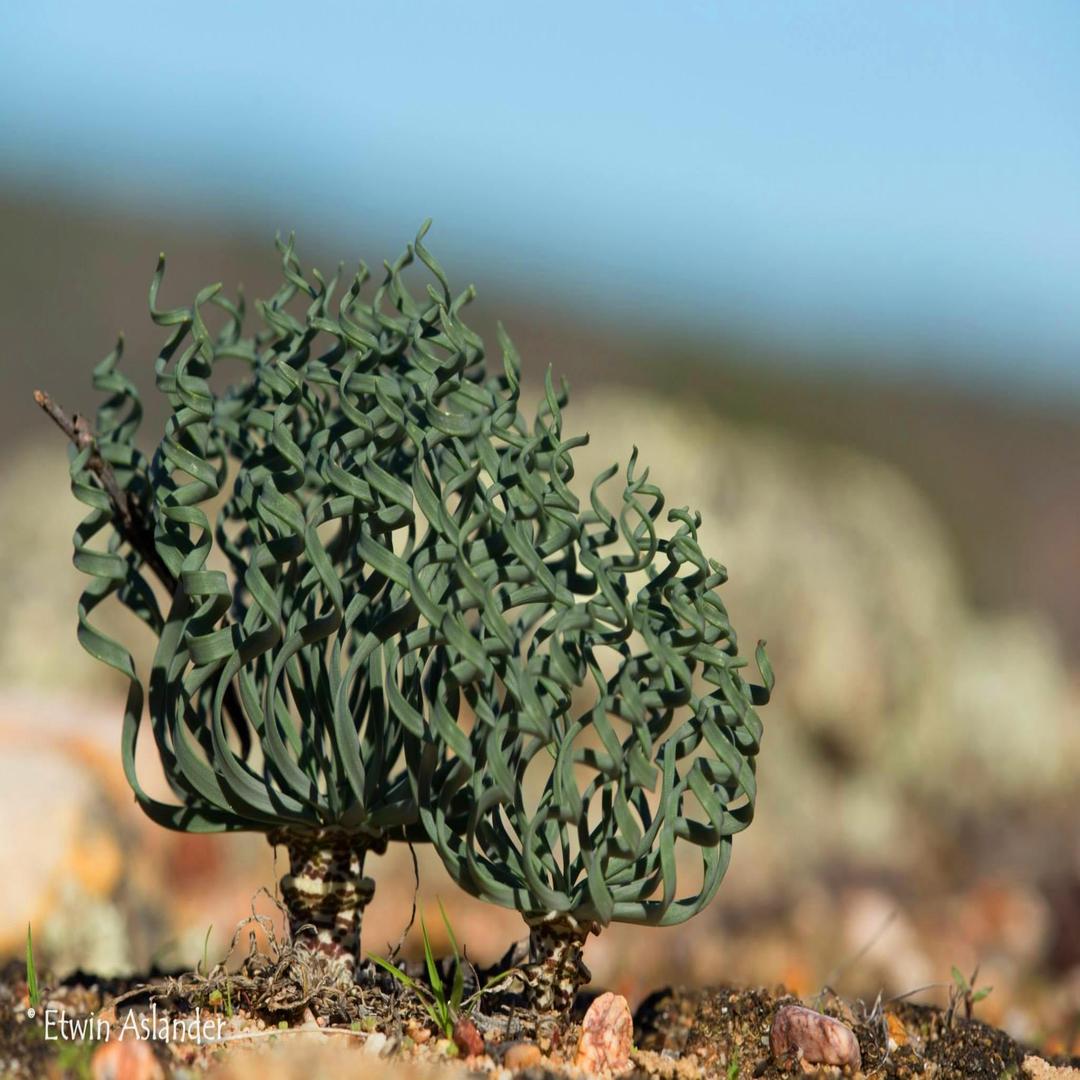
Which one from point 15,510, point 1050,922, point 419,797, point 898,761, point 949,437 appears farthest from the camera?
point 949,437

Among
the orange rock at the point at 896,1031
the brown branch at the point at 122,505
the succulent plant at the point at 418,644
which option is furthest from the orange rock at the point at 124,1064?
the orange rock at the point at 896,1031

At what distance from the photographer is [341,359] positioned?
→ 11.5ft

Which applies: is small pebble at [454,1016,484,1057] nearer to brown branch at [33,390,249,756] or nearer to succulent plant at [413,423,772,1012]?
succulent plant at [413,423,772,1012]

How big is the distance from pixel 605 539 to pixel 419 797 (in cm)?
→ 84

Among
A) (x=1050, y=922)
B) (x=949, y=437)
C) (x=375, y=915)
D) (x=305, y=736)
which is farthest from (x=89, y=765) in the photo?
(x=949, y=437)

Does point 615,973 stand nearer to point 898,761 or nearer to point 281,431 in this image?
point 281,431

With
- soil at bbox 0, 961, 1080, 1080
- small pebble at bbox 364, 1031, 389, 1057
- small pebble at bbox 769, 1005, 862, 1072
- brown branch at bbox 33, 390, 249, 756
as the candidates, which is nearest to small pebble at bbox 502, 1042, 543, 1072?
soil at bbox 0, 961, 1080, 1080

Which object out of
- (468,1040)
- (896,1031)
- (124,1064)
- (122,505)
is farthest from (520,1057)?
(122,505)

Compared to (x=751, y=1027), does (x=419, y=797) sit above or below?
above

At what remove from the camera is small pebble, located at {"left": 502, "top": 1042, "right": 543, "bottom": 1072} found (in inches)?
114

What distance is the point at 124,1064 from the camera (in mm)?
2613

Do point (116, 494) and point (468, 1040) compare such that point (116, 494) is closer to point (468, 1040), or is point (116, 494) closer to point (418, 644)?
point (418, 644)

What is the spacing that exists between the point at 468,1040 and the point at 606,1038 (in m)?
0.33

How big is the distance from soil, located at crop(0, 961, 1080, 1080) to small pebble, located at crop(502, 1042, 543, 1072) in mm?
12
